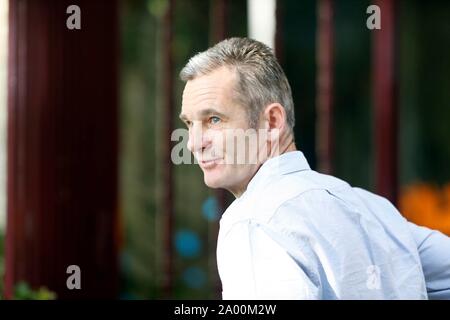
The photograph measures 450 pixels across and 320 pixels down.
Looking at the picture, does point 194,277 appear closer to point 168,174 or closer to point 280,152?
point 168,174

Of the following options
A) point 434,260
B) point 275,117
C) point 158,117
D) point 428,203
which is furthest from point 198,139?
point 158,117

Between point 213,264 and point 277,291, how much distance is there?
3.56 metres

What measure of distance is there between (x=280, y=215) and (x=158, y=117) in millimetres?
5466

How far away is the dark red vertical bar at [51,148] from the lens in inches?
162

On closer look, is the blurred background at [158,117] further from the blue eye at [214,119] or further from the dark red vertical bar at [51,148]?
the blue eye at [214,119]

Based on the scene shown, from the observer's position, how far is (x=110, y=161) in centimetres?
455

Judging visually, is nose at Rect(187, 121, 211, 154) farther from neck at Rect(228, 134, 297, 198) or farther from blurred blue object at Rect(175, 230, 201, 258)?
blurred blue object at Rect(175, 230, 201, 258)

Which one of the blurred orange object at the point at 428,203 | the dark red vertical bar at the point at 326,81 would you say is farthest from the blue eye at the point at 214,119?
the blurred orange object at the point at 428,203

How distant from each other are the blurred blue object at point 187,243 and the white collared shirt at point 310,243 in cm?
522

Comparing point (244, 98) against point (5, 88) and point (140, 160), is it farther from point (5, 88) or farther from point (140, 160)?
point (140, 160)

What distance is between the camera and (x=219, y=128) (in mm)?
2143

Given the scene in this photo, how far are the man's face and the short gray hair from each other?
2 cm

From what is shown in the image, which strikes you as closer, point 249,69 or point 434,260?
point 249,69

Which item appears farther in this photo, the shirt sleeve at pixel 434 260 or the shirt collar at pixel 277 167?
the shirt sleeve at pixel 434 260
